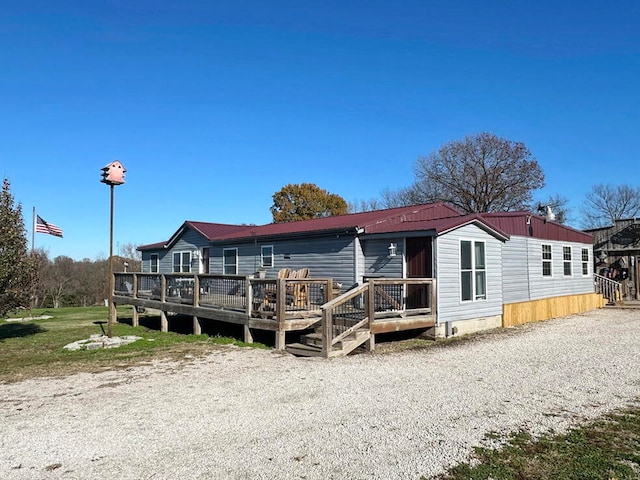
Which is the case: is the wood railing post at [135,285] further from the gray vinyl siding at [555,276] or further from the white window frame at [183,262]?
the gray vinyl siding at [555,276]

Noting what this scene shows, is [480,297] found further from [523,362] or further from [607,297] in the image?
[607,297]

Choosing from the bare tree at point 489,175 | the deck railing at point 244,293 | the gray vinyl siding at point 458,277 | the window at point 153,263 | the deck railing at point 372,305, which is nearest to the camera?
the deck railing at point 372,305

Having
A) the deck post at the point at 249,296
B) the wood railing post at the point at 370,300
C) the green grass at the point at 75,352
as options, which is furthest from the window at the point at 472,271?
the green grass at the point at 75,352

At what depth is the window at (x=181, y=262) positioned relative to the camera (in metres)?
20.6

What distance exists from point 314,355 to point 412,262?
13.4ft

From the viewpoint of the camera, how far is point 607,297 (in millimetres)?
21000

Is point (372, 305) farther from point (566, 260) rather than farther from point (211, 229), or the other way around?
point (211, 229)

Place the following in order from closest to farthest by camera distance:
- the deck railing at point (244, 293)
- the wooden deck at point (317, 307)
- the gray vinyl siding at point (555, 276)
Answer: the wooden deck at point (317, 307) → the deck railing at point (244, 293) → the gray vinyl siding at point (555, 276)

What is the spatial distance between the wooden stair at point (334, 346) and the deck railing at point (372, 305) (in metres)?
0.09

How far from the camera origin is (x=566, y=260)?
17969 mm

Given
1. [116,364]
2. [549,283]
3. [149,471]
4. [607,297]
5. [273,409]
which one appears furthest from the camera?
[607,297]

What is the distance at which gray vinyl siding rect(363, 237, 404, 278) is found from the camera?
12.2 meters

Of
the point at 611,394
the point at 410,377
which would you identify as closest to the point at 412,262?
the point at 410,377

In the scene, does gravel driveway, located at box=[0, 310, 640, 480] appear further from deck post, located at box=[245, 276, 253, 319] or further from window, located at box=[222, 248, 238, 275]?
window, located at box=[222, 248, 238, 275]
